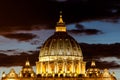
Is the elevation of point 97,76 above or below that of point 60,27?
below

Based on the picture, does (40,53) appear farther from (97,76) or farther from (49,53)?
(97,76)

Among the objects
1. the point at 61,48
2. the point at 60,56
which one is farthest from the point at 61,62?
the point at 61,48

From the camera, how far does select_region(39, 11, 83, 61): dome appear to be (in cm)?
17188

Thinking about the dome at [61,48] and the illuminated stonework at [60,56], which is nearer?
the illuminated stonework at [60,56]

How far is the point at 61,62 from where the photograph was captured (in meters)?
171

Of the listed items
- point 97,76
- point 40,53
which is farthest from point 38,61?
point 97,76

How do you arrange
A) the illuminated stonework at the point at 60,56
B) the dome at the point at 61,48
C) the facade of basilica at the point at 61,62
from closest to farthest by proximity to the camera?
the facade of basilica at the point at 61,62, the illuminated stonework at the point at 60,56, the dome at the point at 61,48

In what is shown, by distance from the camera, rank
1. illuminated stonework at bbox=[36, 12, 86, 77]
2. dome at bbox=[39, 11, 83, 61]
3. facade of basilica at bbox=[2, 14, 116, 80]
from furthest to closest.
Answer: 1. dome at bbox=[39, 11, 83, 61]
2. illuminated stonework at bbox=[36, 12, 86, 77]
3. facade of basilica at bbox=[2, 14, 116, 80]

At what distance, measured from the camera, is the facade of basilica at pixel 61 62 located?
168m

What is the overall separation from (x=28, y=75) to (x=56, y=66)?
645cm

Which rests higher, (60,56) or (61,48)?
(61,48)

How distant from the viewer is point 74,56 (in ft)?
565

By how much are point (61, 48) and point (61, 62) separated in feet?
10.1

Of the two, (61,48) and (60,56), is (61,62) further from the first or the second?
Answer: (61,48)
